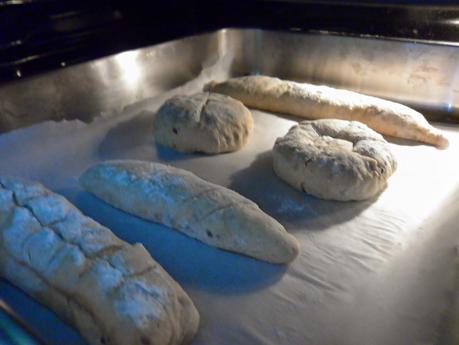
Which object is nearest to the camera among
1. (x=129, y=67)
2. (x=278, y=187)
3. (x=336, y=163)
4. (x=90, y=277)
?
(x=90, y=277)

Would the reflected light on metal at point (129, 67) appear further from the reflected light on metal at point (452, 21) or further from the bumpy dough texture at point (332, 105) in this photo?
the reflected light on metal at point (452, 21)

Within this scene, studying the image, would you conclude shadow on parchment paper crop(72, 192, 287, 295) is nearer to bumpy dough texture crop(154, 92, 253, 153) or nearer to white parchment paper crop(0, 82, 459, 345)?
white parchment paper crop(0, 82, 459, 345)

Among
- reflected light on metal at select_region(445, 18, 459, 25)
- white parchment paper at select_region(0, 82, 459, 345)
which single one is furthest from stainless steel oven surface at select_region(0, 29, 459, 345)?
reflected light on metal at select_region(445, 18, 459, 25)

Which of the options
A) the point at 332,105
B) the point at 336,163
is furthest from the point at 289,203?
the point at 332,105

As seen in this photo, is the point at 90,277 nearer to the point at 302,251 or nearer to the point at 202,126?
the point at 302,251

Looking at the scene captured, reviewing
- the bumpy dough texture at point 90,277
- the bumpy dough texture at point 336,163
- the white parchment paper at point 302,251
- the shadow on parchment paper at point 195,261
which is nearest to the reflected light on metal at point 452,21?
the white parchment paper at point 302,251
